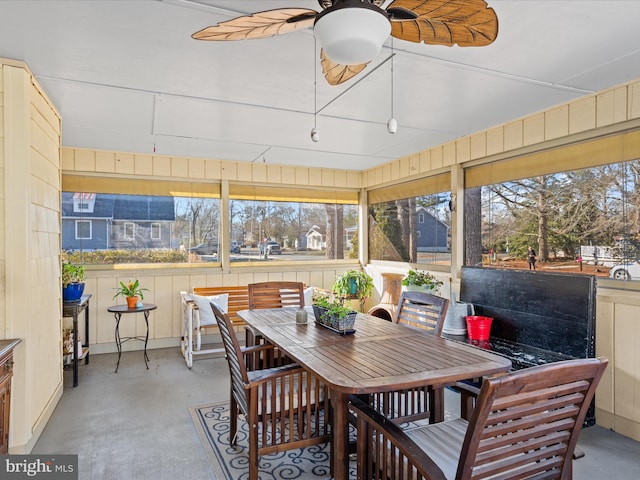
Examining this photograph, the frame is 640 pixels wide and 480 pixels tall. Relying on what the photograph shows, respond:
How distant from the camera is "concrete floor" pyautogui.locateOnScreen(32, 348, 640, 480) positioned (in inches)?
101

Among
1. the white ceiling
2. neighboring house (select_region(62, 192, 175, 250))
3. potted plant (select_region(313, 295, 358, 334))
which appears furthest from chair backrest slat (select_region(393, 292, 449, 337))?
neighboring house (select_region(62, 192, 175, 250))

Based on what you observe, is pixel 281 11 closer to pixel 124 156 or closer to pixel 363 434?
pixel 363 434

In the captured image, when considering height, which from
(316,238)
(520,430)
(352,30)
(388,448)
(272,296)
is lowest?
(388,448)

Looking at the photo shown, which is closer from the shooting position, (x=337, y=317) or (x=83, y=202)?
(x=337, y=317)

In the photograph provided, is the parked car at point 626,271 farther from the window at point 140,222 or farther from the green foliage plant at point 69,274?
the green foliage plant at point 69,274

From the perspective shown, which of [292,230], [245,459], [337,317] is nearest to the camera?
[245,459]

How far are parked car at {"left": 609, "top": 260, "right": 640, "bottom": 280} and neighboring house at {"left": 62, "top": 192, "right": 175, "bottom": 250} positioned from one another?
5.05m

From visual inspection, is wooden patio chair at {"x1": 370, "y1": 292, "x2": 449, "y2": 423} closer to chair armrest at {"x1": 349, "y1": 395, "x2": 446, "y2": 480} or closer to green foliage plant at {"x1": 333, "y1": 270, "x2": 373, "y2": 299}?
chair armrest at {"x1": 349, "y1": 395, "x2": 446, "y2": 480}

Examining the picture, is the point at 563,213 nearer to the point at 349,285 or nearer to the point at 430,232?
the point at 430,232

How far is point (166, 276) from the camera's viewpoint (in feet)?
18.0

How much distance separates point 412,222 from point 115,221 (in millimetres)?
3999

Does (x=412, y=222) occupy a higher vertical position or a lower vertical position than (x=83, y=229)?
higher

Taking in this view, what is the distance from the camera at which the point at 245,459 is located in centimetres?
267

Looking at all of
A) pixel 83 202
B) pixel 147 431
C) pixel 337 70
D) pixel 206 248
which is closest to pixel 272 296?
pixel 147 431
